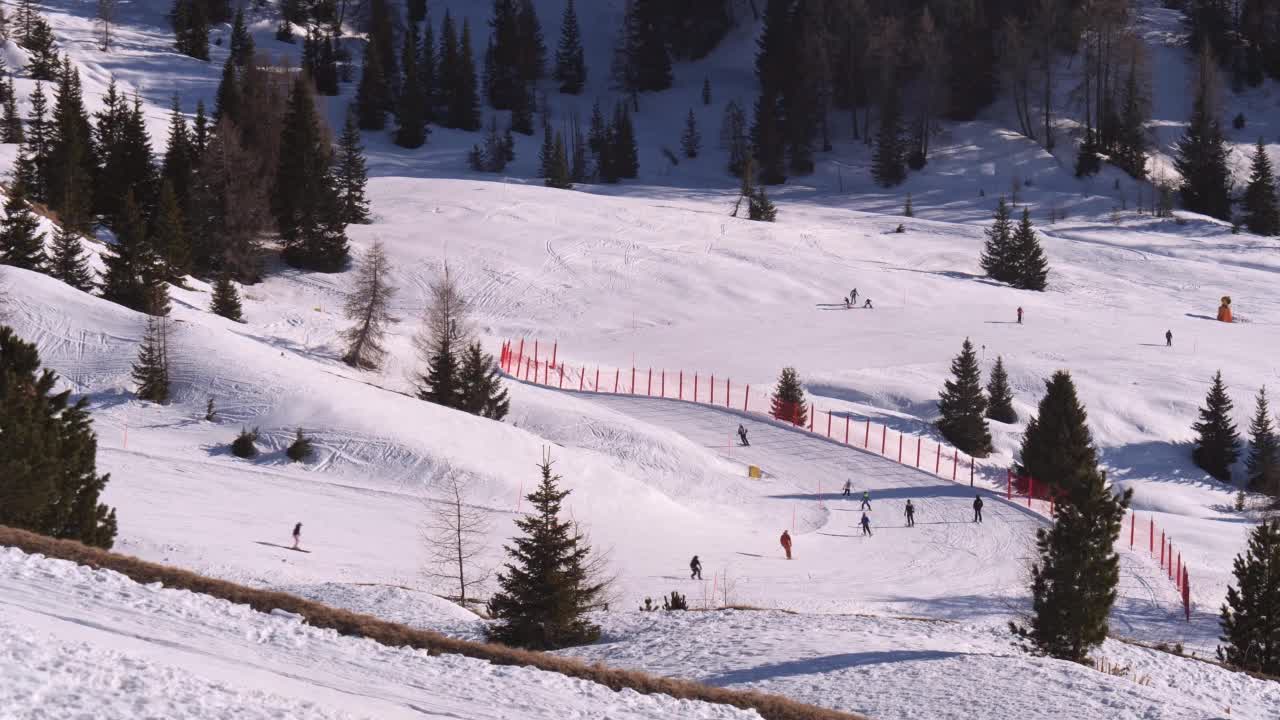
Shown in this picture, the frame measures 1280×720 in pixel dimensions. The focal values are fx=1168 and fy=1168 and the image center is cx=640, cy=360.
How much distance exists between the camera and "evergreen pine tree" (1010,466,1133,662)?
20.6 meters

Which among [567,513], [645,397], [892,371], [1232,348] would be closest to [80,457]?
[567,513]

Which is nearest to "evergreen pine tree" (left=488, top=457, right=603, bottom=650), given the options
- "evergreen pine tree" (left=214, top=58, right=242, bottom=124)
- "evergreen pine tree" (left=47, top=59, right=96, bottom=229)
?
"evergreen pine tree" (left=47, top=59, right=96, bottom=229)

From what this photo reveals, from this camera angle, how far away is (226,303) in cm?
4981

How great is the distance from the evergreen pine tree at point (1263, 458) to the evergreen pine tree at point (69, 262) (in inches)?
1849

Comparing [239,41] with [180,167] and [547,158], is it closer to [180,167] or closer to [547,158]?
[547,158]

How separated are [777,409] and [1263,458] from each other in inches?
735

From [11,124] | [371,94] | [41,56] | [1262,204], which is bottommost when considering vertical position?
[1262,204]

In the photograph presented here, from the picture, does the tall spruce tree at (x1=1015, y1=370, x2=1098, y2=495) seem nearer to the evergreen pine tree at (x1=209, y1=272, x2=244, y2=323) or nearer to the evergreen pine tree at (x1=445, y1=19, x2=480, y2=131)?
the evergreen pine tree at (x1=209, y1=272, x2=244, y2=323)

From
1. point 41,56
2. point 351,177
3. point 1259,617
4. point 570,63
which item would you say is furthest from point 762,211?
point 1259,617

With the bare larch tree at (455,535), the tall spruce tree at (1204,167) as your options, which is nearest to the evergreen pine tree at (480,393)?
the bare larch tree at (455,535)

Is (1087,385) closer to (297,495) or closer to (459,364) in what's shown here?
(459,364)

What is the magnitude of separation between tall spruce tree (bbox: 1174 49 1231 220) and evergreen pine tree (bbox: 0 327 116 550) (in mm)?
86049

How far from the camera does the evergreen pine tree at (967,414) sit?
148 ft

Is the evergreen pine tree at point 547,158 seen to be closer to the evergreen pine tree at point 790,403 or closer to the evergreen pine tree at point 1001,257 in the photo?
the evergreen pine tree at point 1001,257
